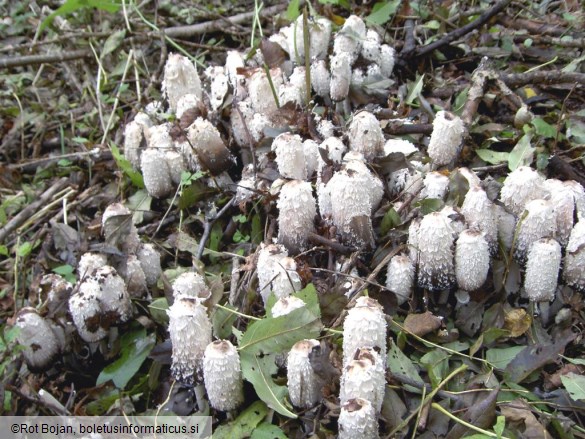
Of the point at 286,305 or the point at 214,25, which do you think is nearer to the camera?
the point at 286,305

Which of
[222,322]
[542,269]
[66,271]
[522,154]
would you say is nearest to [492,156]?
[522,154]

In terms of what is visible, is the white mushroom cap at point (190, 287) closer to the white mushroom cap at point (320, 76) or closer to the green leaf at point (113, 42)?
the white mushroom cap at point (320, 76)

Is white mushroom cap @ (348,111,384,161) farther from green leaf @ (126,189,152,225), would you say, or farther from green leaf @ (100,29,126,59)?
green leaf @ (100,29,126,59)

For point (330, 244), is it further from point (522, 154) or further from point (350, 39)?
point (350, 39)

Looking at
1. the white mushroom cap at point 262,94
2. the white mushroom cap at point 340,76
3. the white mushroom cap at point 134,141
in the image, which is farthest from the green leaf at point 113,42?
the white mushroom cap at point 340,76

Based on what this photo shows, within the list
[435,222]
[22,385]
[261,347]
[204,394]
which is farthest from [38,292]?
[435,222]

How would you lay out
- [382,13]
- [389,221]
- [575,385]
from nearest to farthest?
1. [575,385]
2. [389,221]
3. [382,13]

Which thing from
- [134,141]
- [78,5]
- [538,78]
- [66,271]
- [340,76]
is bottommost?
[66,271]
